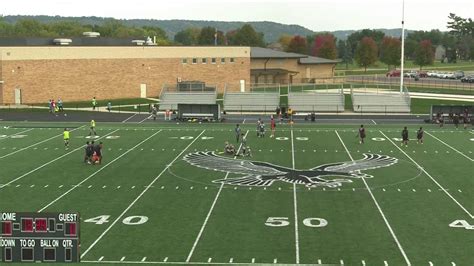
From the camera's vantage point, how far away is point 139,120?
4909 centimetres

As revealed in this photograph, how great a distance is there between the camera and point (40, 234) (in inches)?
478

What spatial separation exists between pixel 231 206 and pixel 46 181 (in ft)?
26.3

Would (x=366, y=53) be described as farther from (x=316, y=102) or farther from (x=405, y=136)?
(x=405, y=136)

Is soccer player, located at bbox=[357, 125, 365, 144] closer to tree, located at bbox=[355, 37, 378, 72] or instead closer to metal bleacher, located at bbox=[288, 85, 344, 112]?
metal bleacher, located at bbox=[288, 85, 344, 112]

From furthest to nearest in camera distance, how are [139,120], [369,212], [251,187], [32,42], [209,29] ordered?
[209,29], [32,42], [139,120], [251,187], [369,212]

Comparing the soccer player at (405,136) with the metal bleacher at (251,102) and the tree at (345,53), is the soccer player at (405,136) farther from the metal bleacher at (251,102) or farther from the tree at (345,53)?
the tree at (345,53)

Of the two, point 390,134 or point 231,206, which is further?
point 390,134

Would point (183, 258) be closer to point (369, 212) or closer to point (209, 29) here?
point (369, 212)

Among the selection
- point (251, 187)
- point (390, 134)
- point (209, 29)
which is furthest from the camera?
point (209, 29)

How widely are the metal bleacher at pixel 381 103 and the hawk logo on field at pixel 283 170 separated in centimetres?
2364

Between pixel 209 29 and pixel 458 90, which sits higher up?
pixel 209 29

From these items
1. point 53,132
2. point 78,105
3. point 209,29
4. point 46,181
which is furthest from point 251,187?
point 209,29

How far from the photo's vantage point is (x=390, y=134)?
41.3m

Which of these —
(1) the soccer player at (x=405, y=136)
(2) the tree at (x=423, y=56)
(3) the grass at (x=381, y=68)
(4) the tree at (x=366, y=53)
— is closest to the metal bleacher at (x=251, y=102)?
(1) the soccer player at (x=405, y=136)
